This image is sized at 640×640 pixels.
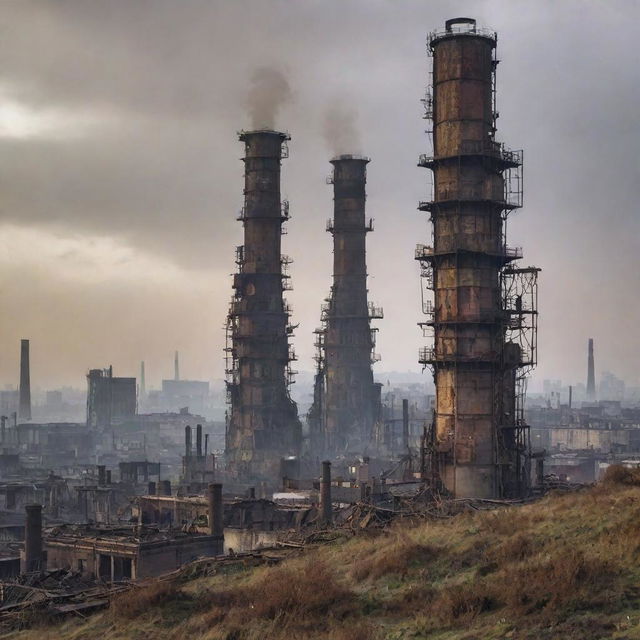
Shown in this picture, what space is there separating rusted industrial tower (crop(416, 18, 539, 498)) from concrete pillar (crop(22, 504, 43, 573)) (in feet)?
43.4

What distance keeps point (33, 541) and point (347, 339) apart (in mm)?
35824

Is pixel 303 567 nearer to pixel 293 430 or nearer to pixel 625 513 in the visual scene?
pixel 625 513

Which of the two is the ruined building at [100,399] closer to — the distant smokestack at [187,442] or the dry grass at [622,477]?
the distant smokestack at [187,442]

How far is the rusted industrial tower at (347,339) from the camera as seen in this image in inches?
2493

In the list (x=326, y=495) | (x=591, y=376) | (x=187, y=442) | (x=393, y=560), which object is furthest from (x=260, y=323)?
(x=591, y=376)

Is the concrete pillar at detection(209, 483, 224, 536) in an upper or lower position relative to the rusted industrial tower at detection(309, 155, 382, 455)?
lower

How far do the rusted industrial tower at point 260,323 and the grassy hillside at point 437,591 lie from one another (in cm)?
3338

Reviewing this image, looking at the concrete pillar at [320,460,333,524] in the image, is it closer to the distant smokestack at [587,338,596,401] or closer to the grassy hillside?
the grassy hillside

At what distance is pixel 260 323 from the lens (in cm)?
5538

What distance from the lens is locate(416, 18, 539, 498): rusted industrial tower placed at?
35.2 m

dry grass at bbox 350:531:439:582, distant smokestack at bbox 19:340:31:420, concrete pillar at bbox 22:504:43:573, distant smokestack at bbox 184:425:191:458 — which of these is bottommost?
concrete pillar at bbox 22:504:43:573

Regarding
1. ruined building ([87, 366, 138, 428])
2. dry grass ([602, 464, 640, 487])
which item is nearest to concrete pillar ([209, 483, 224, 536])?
dry grass ([602, 464, 640, 487])

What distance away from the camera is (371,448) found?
212ft

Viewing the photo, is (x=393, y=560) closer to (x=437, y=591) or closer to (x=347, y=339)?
(x=437, y=591)
